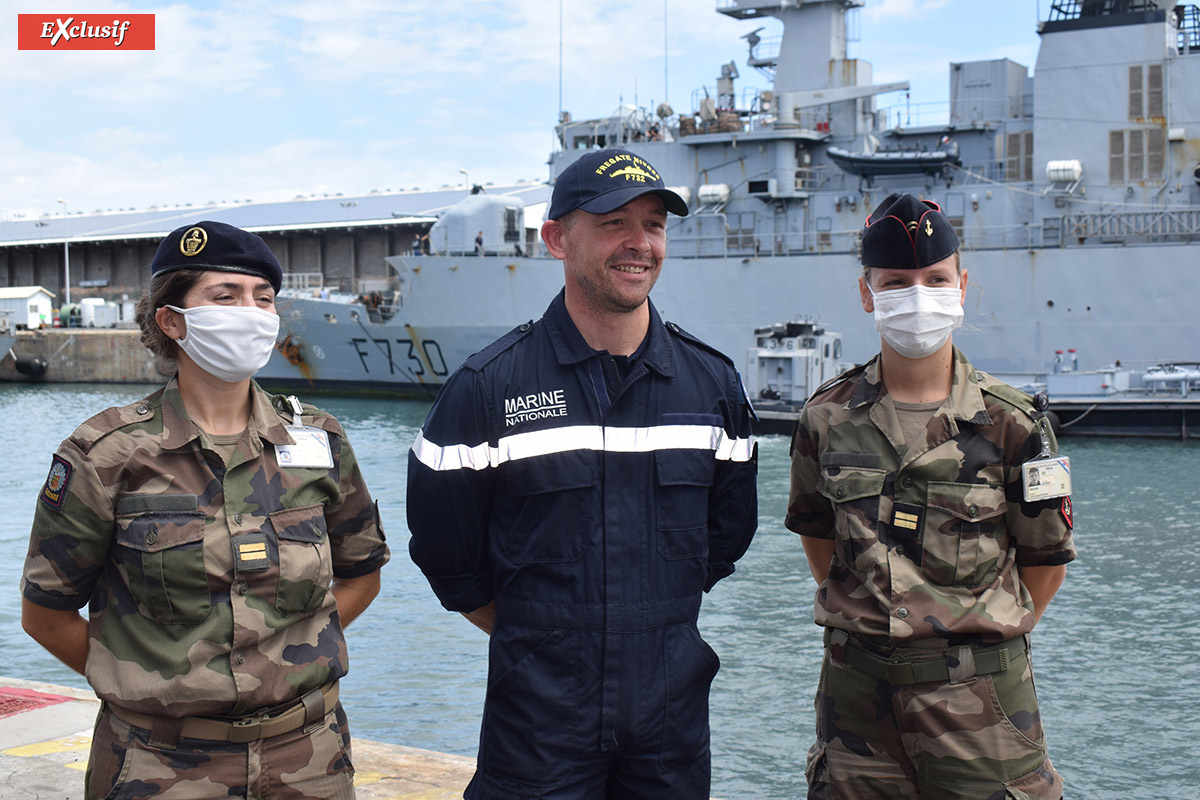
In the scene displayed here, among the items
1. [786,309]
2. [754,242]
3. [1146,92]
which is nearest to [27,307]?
[754,242]

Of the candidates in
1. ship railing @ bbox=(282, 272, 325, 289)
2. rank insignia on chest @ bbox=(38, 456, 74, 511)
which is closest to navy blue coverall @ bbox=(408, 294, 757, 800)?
rank insignia on chest @ bbox=(38, 456, 74, 511)

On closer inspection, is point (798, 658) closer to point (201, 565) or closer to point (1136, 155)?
point (201, 565)

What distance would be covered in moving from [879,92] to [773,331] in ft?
29.3

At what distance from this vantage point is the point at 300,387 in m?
32.2

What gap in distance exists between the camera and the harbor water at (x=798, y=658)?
263 inches

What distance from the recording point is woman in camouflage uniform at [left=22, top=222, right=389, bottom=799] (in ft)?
7.59

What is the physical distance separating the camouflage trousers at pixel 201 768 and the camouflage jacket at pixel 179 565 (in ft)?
0.25

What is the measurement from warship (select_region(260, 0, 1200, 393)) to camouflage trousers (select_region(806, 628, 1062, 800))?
19006mm

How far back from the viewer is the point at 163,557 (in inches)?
91.7

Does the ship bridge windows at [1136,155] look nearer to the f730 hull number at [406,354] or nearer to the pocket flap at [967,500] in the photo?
the f730 hull number at [406,354]

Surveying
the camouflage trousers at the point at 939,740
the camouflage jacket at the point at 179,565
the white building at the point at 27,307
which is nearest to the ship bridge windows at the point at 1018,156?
the camouflage trousers at the point at 939,740

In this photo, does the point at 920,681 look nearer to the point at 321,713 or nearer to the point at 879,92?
the point at 321,713

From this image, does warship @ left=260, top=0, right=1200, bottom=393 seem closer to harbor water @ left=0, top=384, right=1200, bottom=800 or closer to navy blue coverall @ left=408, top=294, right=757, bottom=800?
harbor water @ left=0, top=384, right=1200, bottom=800

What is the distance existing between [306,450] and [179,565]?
39 cm
